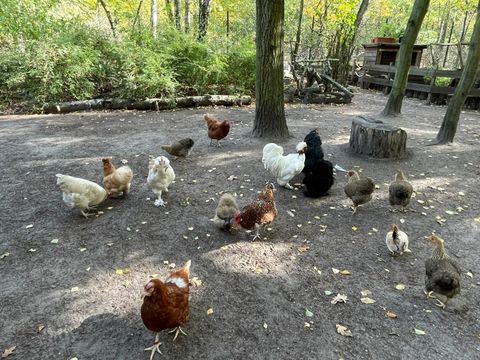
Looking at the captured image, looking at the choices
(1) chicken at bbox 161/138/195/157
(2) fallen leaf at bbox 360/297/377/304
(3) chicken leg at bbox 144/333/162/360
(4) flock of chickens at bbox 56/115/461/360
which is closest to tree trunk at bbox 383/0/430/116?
(4) flock of chickens at bbox 56/115/461/360

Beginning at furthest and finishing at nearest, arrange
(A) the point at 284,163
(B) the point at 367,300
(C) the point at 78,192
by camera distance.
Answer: (A) the point at 284,163, (C) the point at 78,192, (B) the point at 367,300

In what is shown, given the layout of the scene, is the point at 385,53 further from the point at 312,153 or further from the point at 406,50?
the point at 312,153

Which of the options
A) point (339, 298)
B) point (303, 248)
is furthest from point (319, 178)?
point (339, 298)

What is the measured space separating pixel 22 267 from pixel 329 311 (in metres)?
3.76

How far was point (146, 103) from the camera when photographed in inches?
513

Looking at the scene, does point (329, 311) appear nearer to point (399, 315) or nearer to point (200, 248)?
point (399, 315)

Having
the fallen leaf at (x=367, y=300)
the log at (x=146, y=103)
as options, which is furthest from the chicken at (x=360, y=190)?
the log at (x=146, y=103)

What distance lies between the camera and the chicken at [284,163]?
20.3 ft

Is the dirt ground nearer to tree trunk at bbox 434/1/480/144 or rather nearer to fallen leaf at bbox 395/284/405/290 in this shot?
fallen leaf at bbox 395/284/405/290

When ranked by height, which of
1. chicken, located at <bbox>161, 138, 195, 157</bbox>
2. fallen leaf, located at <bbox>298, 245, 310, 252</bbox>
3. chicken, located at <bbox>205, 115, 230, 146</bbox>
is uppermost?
chicken, located at <bbox>205, 115, 230, 146</bbox>

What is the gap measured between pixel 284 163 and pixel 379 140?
3.04m

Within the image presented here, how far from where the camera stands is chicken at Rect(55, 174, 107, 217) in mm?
5055

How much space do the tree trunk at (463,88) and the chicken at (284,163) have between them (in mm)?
5179

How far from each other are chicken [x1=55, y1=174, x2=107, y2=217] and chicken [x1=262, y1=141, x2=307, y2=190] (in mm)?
3069
